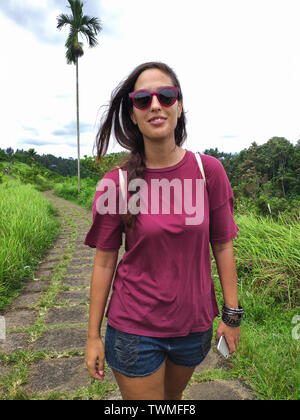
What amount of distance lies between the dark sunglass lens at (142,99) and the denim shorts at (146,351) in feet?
2.86

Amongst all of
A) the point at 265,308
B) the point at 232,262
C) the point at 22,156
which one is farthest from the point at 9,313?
the point at 22,156

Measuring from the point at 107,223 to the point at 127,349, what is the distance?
0.46m

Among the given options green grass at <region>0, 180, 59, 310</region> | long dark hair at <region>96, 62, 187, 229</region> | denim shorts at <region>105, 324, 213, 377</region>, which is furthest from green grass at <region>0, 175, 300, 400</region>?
long dark hair at <region>96, 62, 187, 229</region>

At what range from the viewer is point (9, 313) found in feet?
10.8

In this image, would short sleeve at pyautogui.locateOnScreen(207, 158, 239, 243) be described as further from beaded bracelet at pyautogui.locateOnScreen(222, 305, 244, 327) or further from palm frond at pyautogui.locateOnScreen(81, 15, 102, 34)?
palm frond at pyautogui.locateOnScreen(81, 15, 102, 34)

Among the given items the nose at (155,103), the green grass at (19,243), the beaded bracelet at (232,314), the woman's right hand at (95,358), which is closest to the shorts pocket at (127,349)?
the woman's right hand at (95,358)

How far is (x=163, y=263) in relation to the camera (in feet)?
3.85

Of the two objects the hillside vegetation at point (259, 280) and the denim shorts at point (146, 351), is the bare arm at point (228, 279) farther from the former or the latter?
the hillside vegetation at point (259, 280)

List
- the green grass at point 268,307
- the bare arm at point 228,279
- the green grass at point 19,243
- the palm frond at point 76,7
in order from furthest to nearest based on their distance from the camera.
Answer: the palm frond at point 76,7 < the green grass at point 19,243 < the green grass at point 268,307 < the bare arm at point 228,279

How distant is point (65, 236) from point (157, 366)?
21.2 feet

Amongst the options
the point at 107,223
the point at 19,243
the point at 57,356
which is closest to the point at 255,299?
the point at 57,356

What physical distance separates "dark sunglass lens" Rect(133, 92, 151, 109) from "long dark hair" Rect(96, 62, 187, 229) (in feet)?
0.46

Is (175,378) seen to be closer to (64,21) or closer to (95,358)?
(95,358)

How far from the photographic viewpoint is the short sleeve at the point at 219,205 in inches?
50.4
